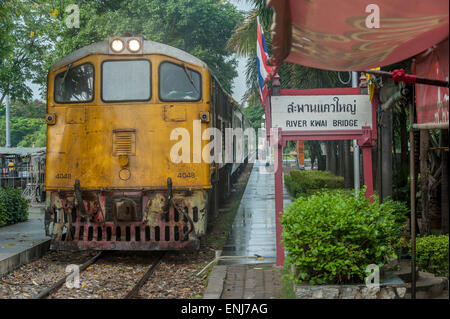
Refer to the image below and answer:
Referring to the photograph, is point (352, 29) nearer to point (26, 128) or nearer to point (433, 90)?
point (433, 90)

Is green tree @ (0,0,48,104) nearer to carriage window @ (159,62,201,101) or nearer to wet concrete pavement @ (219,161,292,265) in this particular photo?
carriage window @ (159,62,201,101)

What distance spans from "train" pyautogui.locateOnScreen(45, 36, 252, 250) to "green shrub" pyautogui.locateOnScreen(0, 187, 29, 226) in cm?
461

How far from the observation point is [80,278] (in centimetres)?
825

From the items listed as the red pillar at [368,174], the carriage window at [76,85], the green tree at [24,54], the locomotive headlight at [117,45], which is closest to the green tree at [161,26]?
the green tree at [24,54]

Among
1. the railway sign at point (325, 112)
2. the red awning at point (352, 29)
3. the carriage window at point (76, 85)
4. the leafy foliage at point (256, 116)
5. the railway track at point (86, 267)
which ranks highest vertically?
the leafy foliage at point (256, 116)

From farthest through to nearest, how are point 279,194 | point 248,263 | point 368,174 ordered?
point 248,263, point 279,194, point 368,174

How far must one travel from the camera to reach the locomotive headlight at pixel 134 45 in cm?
924

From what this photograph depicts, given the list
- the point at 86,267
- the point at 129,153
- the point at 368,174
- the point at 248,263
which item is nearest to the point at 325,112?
the point at 368,174

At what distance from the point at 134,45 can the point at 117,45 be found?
11.4 inches

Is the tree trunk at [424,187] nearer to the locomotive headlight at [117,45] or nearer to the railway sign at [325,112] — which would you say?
the railway sign at [325,112]

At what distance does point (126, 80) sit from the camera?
9273 millimetres

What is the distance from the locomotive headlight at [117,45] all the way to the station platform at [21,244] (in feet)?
12.6
